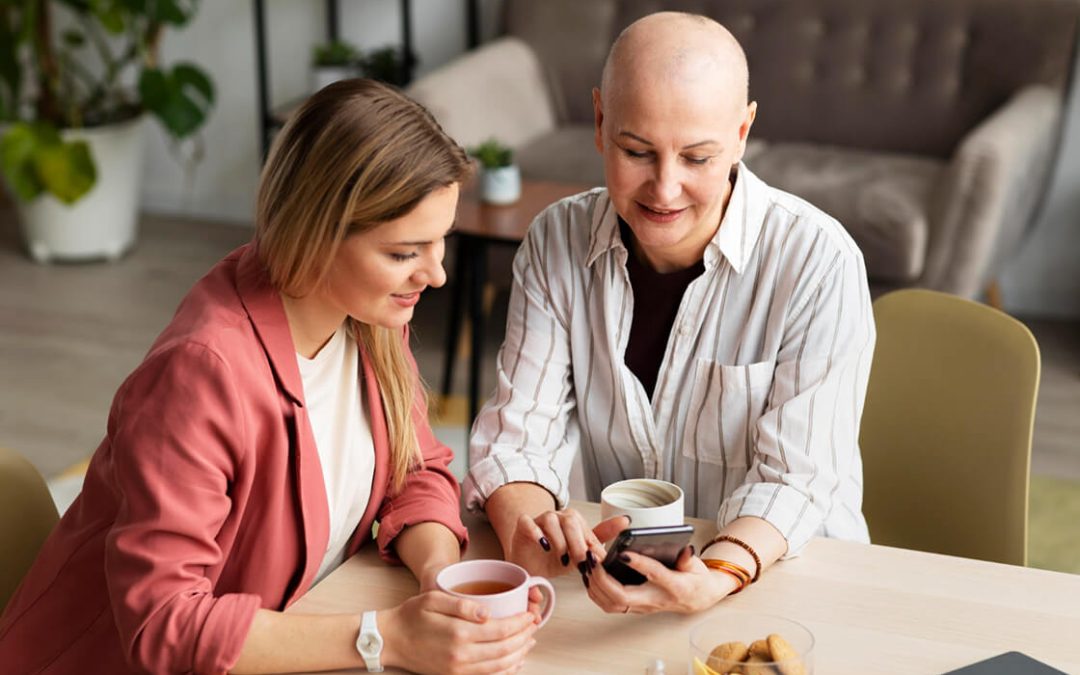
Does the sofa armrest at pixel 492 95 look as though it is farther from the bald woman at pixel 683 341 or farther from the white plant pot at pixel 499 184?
the bald woman at pixel 683 341

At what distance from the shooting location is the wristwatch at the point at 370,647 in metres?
1.24

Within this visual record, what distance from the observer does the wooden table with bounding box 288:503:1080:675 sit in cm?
126

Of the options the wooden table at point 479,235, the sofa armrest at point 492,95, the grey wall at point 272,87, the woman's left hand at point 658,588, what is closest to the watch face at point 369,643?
the woman's left hand at point 658,588

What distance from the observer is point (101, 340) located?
4062 mm

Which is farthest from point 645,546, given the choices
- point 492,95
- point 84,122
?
point 84,122

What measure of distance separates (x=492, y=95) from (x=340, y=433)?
9.33ft

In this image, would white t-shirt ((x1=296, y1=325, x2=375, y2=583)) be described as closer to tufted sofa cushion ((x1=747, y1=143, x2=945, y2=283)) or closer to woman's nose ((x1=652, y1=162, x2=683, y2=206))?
woman's nose ((x1=652, y1=162, x2=683, y2=206))

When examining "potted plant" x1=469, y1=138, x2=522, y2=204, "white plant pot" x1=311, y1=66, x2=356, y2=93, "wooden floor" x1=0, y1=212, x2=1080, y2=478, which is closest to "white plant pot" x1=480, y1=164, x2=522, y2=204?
"potted plant" x1=469, y1=138, x2=522, y2=204

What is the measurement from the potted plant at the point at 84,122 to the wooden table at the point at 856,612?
3416mm

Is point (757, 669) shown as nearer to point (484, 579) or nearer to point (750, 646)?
point (750, 646)

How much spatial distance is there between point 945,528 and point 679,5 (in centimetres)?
286

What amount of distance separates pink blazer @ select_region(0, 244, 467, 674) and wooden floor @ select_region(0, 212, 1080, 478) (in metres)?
1.98

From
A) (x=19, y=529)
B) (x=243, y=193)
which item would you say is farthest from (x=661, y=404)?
(x=243, y=193)

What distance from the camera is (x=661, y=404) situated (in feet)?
5.59
